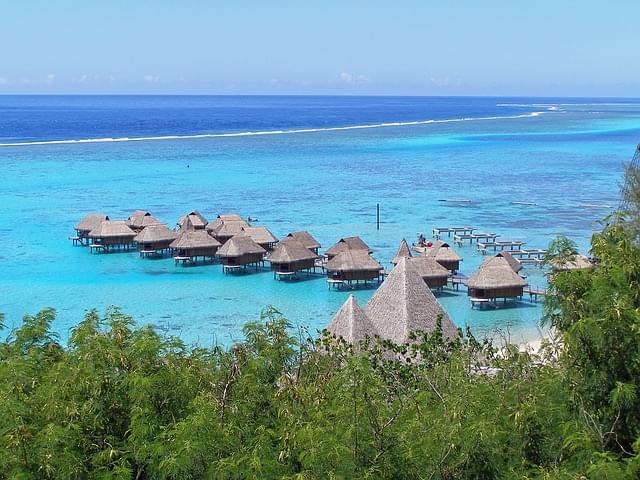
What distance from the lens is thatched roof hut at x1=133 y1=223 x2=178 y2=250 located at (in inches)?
1022

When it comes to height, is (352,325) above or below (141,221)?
above

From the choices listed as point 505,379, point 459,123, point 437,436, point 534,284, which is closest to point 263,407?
point 437,436

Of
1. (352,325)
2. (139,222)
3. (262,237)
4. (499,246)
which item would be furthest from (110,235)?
(352,325)

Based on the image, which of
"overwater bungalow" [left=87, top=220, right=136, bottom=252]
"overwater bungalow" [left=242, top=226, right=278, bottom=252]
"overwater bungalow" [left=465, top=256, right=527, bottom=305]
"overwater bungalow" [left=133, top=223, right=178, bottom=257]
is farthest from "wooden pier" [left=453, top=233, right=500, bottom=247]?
"overwater bungalow" [left=87, top=220, right=136, bottom=252]

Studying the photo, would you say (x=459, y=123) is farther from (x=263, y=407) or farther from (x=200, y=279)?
(x=263, y=407)

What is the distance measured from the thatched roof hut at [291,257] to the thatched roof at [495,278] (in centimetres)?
519

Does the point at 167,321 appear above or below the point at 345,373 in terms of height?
below

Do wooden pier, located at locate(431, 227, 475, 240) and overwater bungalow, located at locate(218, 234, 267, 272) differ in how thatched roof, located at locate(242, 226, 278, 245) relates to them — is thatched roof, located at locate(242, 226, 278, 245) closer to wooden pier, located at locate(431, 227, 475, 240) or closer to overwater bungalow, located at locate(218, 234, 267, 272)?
overwater bungalow, located at locate(218, 234, 267, 272)

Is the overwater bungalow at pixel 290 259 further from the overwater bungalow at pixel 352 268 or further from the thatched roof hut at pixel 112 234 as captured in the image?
the thatched roof hut at pixel 112 234

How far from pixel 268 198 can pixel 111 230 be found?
1382 cm

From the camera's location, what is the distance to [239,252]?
2367 cm

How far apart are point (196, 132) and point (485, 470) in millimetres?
88849

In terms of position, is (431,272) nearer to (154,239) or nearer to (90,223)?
(154,239)

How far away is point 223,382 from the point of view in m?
6.96
